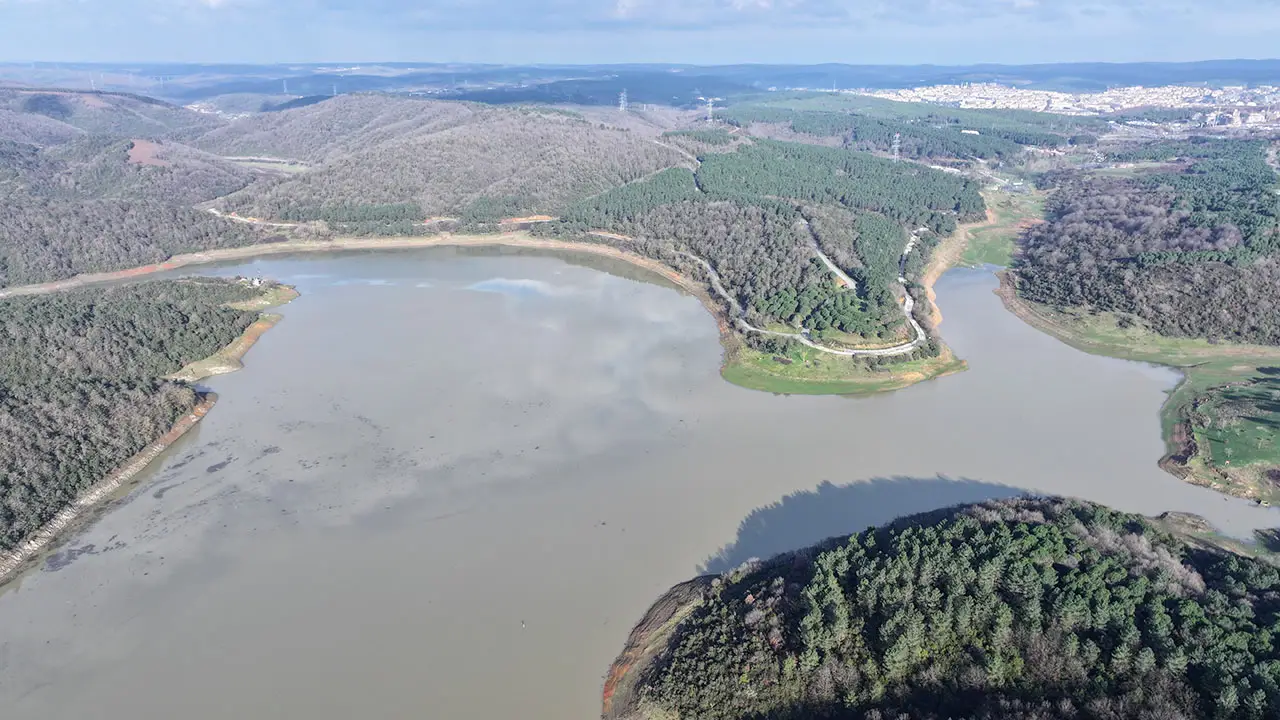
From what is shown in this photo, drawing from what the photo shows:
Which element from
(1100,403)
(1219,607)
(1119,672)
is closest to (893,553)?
(1119,672)

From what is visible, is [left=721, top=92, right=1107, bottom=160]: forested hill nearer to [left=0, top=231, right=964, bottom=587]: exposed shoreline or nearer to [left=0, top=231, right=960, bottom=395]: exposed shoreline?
[left=0, top=231, right=964, bottom=587]: exposed shoreline

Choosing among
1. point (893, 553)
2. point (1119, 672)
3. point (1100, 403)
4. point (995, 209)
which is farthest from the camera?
point (995, 209)

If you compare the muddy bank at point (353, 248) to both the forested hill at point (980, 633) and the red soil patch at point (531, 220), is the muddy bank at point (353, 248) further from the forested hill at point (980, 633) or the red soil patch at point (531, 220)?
the forested hill at point (980, 633)

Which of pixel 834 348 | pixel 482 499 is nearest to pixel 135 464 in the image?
pixel 482 499

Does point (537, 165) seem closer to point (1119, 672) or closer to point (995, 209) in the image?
point (995, 209)

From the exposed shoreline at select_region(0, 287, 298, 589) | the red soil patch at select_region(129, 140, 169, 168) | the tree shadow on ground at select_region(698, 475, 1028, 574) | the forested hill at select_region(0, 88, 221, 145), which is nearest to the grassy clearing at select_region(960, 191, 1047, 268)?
the tree shadow on ground at select_region(698, 475, 1028, 574)

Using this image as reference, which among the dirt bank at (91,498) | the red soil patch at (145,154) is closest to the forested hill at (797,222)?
the dirt bank at (91,498)

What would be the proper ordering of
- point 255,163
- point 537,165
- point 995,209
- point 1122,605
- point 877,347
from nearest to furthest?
point 1122,605 → point 877,347 → point 995,209 → point 537,165 → point 255,163

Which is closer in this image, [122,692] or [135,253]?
[122,692]
